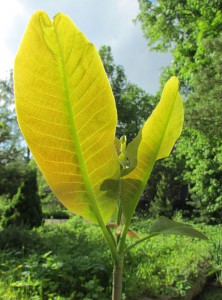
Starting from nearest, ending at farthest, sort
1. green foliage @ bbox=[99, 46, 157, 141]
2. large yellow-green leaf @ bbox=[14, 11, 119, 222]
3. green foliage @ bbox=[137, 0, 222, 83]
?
large yellow-green leaf @ bbox=[14, 11, 119, 222]
green foliage @ bbox=[137, 0, 222, 83]
green foliage @ bbox=[99, 46, 157, 141]

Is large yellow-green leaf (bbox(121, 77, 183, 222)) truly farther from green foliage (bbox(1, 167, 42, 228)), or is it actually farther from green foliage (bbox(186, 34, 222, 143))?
green foliage (bbox(1, 167, 42, 228))

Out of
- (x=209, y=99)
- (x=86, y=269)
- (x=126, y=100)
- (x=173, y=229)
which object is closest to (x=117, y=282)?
(x=173, y=229)

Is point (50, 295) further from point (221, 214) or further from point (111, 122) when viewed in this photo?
point (221, 214)

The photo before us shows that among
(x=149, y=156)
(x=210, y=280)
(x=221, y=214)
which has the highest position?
(x=221, y=214)

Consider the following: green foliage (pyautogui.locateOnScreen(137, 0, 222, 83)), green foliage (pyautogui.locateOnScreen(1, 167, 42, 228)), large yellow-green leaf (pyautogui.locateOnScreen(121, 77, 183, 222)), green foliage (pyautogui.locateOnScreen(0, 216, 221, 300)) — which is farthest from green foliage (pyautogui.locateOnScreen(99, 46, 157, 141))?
large yellow-green leaf (pyautogui.locateOnScreen(121, 77, 183, 222))

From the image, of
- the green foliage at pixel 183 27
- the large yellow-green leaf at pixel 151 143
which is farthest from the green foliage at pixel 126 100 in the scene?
the large yellow-green leaf at pixel 151 143

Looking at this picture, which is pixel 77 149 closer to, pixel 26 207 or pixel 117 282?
pixel 117 282

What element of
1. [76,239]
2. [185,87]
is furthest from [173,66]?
[76,239]
